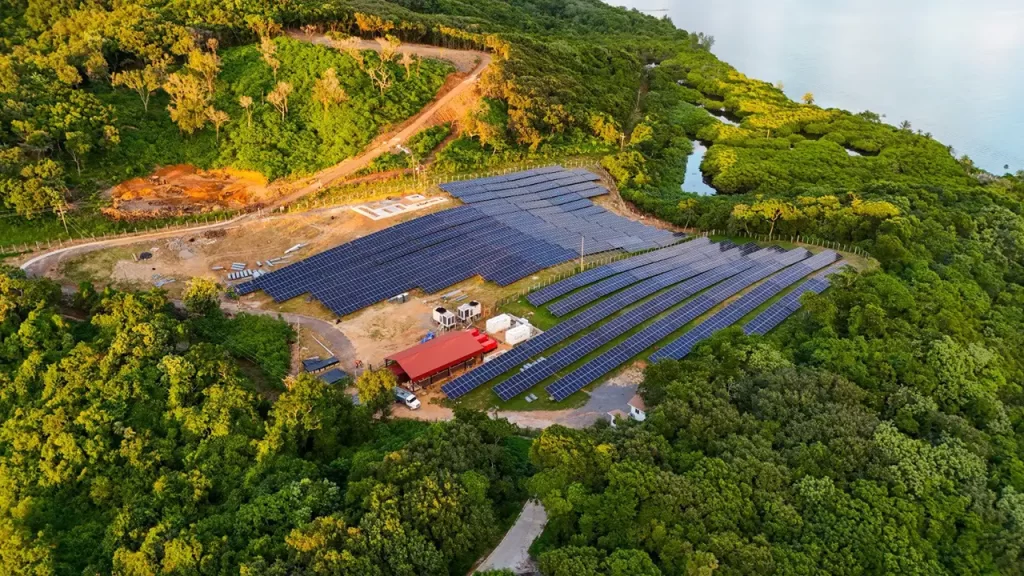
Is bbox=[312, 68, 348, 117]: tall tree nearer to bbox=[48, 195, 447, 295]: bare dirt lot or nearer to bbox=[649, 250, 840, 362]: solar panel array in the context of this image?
bbox=[48, 195, 447, 295]: bare dirt lot

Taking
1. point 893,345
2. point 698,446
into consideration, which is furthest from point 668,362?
point 893,345

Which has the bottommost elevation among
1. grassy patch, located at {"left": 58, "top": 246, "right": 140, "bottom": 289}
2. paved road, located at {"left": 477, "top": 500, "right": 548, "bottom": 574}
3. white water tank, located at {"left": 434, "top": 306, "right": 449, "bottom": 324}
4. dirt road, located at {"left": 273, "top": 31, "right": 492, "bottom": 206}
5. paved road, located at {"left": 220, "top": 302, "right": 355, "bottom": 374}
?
paved road, located at {"left": 220, "top": 302, "right": 355, "bottom": 374}

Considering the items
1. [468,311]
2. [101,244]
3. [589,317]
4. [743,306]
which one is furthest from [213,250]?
[743,306]

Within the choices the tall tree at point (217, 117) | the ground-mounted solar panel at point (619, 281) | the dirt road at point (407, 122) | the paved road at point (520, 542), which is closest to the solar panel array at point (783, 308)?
the ground-mounted solar panel at point (619, 281)

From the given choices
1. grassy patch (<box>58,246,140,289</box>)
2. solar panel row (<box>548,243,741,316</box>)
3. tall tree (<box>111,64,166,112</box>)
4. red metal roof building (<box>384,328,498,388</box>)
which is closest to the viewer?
red metal roof building (<box>384,328,498,388</box>)

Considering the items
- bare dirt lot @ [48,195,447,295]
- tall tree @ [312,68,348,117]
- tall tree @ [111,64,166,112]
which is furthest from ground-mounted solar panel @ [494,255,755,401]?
tall tree @ [111,64,166,112]

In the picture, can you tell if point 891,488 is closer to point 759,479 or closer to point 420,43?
point 759,479
